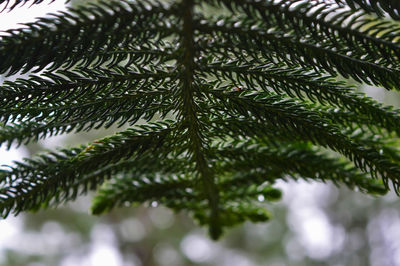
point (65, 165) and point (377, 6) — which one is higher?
point (377, 6)

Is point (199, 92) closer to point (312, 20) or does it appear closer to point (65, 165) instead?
point (312, 20)

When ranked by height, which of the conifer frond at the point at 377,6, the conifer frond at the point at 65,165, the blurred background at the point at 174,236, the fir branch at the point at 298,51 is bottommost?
the blurred background at the point at 174,236

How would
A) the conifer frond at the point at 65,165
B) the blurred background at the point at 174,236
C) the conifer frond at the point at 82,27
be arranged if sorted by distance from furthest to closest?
1. the blurred background at the point at 174,236
2. the conifer frond at the point at 65,165
3. the conifer frond at the point at 82,27

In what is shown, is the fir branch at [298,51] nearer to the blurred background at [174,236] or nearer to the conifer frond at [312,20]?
the conifer frond at [312,20]

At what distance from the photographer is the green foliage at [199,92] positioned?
0.43 metres

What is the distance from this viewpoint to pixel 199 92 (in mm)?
576

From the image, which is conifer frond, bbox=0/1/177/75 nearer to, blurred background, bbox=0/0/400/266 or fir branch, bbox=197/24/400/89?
fir branch, bbox=197/24/400/89

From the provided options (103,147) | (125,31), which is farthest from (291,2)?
(103,147)

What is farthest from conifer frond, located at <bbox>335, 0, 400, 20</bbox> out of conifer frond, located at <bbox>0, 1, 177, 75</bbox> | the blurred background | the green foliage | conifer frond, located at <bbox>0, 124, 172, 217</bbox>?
the blurred background

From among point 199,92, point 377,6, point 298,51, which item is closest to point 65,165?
point 199,92

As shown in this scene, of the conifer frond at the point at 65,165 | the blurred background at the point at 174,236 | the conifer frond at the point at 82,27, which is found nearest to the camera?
the conifer frond at the point at 82,27

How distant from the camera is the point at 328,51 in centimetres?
50

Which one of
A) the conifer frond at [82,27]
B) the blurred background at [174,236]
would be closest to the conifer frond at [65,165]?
the conifer frond at [82,27]

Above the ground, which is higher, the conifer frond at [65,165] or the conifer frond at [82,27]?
the conifer frond at [82,27]
